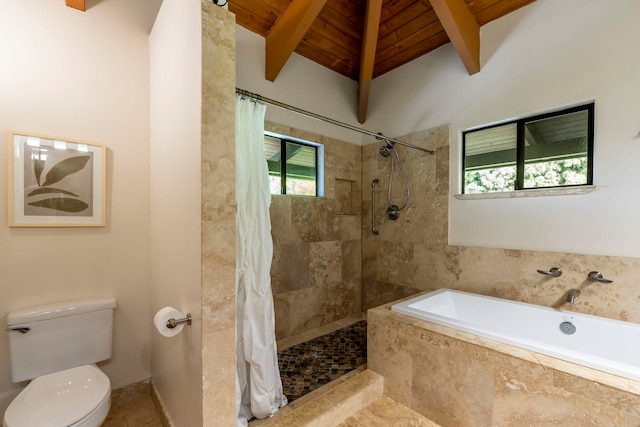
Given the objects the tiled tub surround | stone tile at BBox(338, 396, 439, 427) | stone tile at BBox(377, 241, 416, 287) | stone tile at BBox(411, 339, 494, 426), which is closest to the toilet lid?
stone tile at BBox(338, 396, 439, 427)

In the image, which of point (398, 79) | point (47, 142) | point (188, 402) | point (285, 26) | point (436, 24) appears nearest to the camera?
point (188, 402)

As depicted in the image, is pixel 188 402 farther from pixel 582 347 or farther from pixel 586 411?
pixel 582 347

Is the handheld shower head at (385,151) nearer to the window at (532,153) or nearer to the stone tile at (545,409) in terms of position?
the window at (532,153)

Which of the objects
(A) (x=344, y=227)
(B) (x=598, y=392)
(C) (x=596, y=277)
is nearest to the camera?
(B) (x=598, y=392)

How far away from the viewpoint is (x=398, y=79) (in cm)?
303

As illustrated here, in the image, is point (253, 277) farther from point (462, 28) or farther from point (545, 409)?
point (462, 28)

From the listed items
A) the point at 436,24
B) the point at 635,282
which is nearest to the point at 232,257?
the point at 635,282

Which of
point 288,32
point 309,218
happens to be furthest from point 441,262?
point 288,32

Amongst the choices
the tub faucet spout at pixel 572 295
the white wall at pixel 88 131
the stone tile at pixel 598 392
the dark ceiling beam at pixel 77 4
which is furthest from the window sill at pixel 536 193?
the dark ceiling beam at pixel 77 4

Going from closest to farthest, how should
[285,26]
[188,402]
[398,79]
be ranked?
[188,402] < [285,26] < [398,79]

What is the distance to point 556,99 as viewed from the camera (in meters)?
2.03

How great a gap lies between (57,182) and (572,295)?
138 inches

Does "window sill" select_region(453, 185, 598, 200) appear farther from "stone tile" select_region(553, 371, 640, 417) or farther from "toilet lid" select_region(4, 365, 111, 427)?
"toilet lid" select_region(4, 365, 111, 427)

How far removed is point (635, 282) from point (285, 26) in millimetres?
3226
